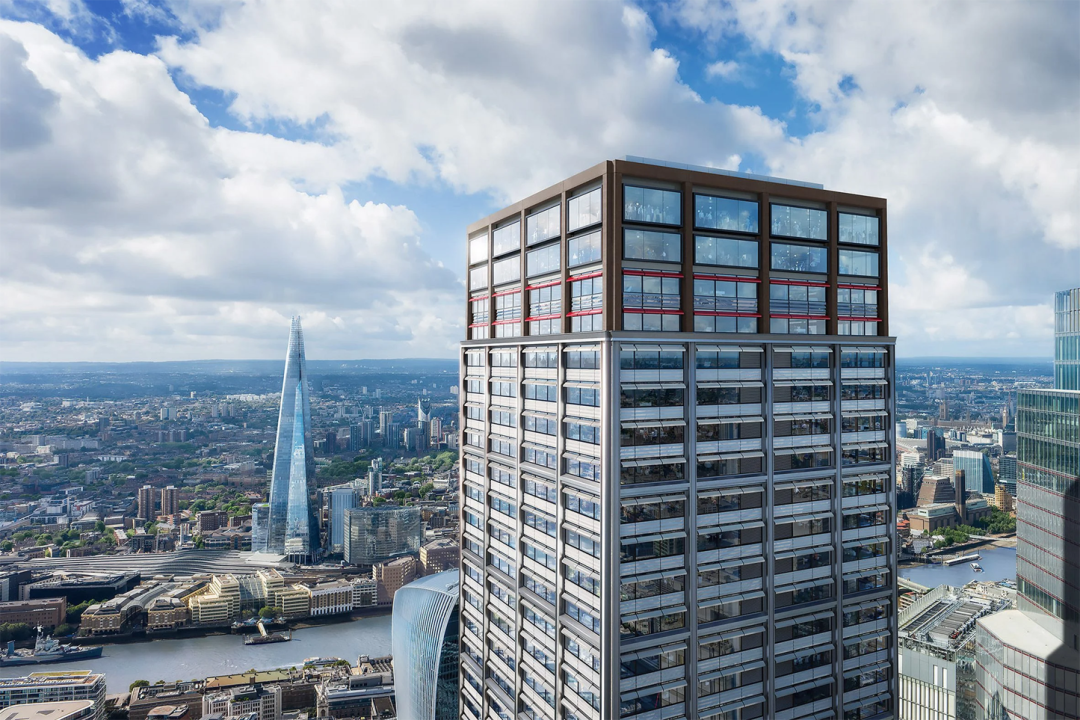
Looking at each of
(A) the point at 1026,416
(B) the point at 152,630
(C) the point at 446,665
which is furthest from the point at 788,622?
(B) the point at 152,630

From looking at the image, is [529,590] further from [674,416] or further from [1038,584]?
[1038,584]

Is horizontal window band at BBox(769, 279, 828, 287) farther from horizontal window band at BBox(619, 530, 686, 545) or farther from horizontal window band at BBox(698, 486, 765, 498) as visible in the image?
horizontal window band at BBox(619, 530, 686, 545)

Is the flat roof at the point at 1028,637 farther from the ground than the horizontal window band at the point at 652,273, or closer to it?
closer to it

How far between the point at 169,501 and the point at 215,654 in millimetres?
43592

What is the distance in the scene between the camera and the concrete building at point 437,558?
267ft

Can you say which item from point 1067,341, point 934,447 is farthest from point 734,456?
point 934,447

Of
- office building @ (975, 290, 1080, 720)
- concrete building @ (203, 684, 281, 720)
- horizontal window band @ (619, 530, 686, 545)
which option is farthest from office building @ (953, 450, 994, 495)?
horizontal window band @ (619, 530, 686, 545)

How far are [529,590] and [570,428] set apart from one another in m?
4.87

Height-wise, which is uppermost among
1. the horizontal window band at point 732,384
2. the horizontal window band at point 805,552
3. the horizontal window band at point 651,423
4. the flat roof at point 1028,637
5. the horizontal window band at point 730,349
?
the horizontal window band at point 730,349

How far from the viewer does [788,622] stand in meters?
15.6

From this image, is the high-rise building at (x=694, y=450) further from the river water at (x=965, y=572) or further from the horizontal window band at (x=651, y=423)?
the river water at (x=965, y=572)

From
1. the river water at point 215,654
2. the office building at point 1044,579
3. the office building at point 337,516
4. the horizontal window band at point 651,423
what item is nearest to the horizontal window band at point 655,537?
the horizontal window band at point 651,423

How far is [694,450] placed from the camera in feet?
46.7

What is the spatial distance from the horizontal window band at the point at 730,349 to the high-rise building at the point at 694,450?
1.5 inches
